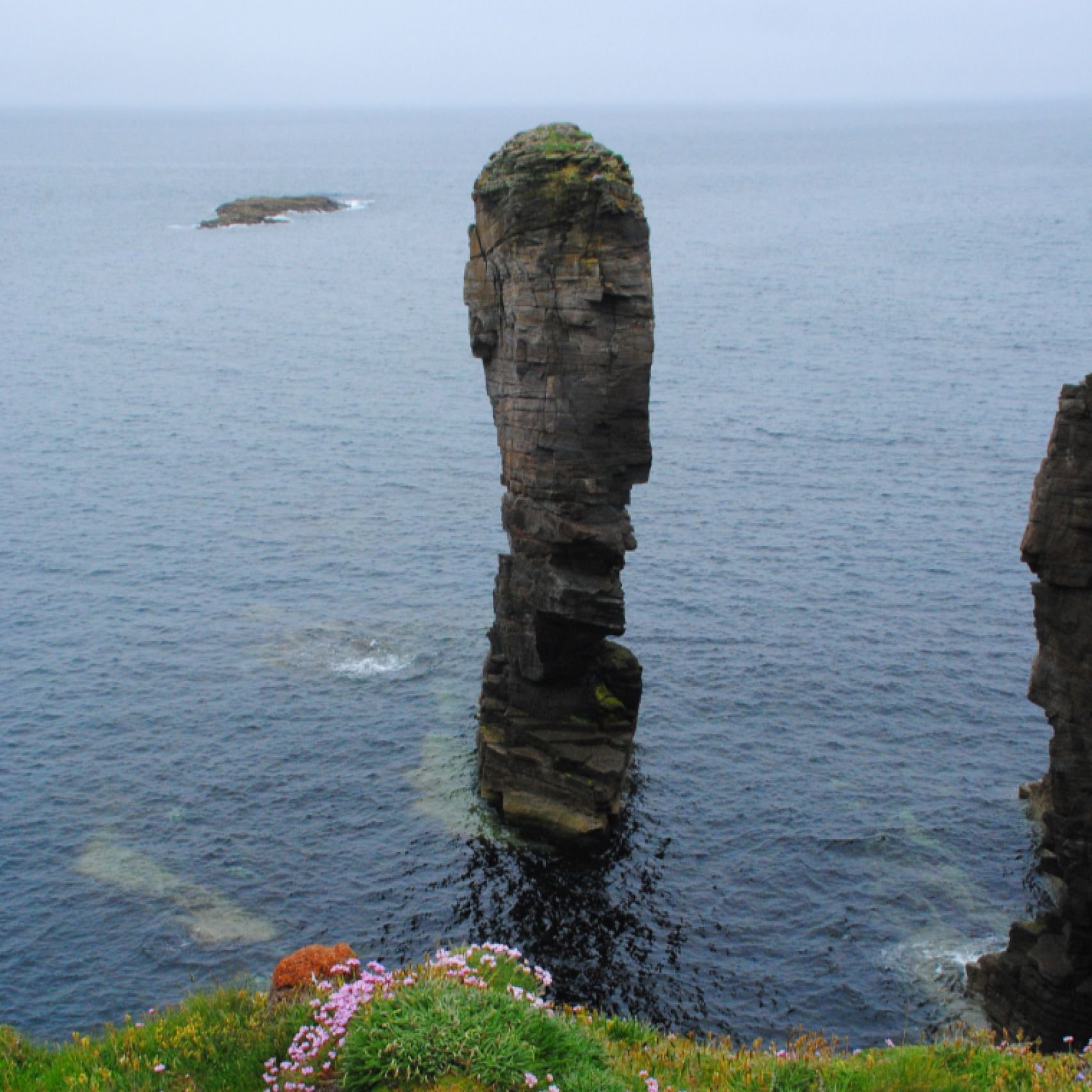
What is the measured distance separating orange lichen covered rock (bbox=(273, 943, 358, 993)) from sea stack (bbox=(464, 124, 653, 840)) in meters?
21.5

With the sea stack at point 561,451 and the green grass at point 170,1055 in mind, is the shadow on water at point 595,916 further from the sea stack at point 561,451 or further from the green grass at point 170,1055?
the green grass at point 170,1055

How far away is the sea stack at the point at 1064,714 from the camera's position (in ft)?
131

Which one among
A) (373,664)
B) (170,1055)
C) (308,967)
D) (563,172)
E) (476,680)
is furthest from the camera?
(373,664)

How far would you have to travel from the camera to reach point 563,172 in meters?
52.6

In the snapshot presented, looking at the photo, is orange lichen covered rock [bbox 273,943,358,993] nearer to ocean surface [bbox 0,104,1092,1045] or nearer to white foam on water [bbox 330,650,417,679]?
ocean surface [bbox 0,104,1092,1045]

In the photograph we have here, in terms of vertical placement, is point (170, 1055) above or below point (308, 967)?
above

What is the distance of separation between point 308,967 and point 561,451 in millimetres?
28092

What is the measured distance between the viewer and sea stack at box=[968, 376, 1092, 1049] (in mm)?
40062

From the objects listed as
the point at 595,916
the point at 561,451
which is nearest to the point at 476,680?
the point at 561,451

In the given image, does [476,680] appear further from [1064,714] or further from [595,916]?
[1064,714]

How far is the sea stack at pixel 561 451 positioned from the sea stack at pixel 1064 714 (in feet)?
60.0

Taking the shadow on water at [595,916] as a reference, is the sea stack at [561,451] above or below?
above

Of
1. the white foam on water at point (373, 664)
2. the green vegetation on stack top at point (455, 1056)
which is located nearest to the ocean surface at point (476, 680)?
the white foam on water at point (373, 664)

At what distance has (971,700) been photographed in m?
65.2
